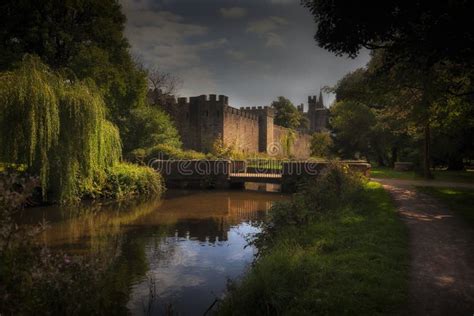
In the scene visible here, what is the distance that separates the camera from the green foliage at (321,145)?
40.5 metres

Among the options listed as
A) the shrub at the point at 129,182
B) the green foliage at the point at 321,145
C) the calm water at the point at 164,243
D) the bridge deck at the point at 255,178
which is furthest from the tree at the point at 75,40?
the green foliage at the point at 321,145

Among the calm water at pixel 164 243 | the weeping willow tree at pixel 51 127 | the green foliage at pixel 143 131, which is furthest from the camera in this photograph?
the green foliage at pixel 143 131

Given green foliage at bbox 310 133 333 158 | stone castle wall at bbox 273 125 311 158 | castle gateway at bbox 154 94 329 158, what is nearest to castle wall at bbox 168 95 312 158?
castle gateway at bbox 154 94 329 158

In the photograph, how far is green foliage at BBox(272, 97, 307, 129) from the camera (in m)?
64.0

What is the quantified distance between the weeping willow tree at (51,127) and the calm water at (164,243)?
1.47m

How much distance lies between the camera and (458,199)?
12672mm

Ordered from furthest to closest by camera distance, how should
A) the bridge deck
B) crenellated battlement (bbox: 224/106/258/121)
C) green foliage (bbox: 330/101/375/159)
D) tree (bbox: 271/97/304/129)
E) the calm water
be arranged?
tree (bbox: 271/97/304/129) → crenellated battlement (bbox: 224/106/258/121) → green foliage (bbox: 330/101/375/159) → the bridge deck → the calm water

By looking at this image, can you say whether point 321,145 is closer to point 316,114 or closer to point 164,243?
point 164,243

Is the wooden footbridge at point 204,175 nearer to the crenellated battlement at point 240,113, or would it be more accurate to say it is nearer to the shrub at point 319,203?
the shrub at point 319,203

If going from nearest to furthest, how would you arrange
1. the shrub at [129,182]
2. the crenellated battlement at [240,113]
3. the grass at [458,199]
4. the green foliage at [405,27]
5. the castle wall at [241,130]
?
the green foliage at [405,27] < the grass at [458,199] < the shrub at [129,182] < the castle wall at [241,130] < the crenellated battlement at [240,113]

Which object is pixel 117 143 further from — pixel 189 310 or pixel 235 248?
pixel 189 310

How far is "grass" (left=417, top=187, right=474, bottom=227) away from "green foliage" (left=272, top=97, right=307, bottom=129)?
4854 cm

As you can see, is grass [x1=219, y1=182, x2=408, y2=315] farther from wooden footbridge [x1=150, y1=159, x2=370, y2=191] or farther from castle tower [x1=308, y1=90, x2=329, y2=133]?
castle tower [x1=308, y1=90, x2=329, y2=133]

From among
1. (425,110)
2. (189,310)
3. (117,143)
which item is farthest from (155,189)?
(189,310)
